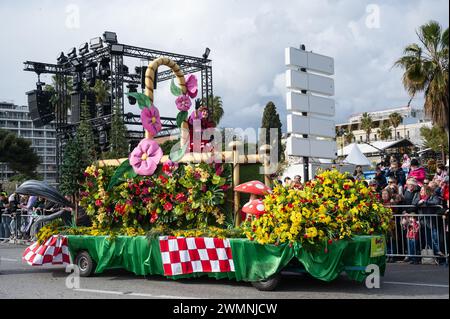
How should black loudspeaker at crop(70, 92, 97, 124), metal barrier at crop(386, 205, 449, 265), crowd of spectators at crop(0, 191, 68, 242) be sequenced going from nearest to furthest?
metal barrier at crop(386, 205, 449, 265), crowd of spectators at crop(0, 191, 68, 242), black loudspeaker at crop(70, 92, 97, 124)

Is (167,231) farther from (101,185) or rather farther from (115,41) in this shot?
(115,41)

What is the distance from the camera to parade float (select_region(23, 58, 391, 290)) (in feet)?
24.9

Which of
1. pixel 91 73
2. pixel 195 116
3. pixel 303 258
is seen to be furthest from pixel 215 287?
pixel 91 73

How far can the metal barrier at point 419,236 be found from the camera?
11.1 metres

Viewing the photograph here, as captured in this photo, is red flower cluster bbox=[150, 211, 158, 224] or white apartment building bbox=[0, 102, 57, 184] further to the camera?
white apartment building bbox=[0, 102, 57, 184]

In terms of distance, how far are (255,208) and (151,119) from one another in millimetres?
2616

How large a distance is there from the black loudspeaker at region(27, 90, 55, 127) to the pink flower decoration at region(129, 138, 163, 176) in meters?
26.7

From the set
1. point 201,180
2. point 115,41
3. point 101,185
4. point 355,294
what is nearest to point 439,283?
point 355,294

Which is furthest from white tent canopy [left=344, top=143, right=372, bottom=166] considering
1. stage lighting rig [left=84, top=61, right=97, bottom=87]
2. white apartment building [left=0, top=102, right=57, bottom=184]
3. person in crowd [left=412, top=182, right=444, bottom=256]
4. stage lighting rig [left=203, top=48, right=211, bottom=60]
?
white apartment building [left=0, top=102, right=57, bottom=184]

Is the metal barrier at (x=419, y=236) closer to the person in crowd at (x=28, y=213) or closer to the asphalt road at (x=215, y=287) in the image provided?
the asphalt road at (x=215, y=287)

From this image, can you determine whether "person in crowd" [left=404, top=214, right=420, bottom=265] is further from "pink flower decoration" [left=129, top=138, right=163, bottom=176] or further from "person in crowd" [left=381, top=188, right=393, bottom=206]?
"pink flower decoration" [left=129, top=138, right=163, bottom=176]

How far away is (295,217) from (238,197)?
1615mm

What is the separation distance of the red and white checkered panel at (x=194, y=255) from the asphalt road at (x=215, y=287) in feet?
0.95

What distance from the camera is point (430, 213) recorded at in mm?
11289
